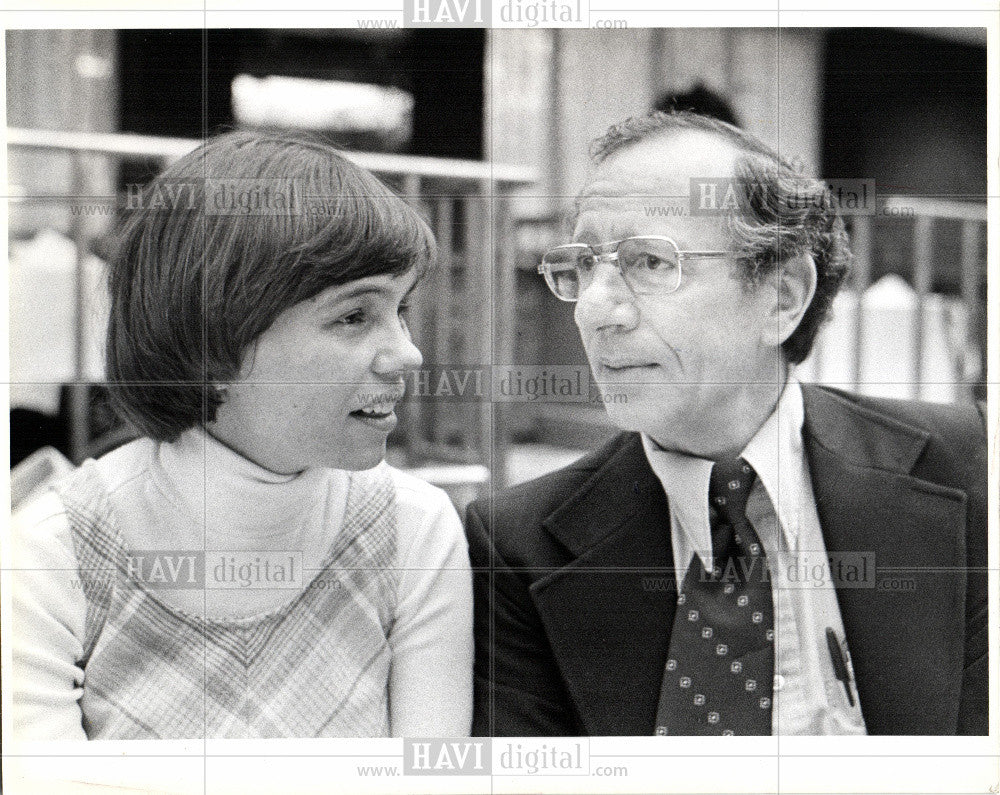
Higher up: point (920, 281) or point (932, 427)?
point (920, 281)

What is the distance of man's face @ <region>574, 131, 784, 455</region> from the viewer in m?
2.66

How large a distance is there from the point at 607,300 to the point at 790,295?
0.47 metres

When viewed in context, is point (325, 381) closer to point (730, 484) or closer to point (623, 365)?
point (623, 365)

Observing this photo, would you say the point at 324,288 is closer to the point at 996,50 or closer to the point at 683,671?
the point at 683,671

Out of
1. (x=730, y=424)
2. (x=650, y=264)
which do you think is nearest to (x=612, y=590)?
(x=730, y=424)

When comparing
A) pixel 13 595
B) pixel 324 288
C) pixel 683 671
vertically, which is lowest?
pixel 683 671

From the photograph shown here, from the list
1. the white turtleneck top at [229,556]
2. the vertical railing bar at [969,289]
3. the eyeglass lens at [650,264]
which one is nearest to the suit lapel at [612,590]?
the white turtleneck top at [229,556]

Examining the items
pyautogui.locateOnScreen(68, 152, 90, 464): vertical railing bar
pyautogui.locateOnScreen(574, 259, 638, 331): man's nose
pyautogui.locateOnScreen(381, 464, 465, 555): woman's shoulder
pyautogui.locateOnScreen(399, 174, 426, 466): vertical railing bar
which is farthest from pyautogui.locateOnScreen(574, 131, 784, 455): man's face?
pyautogui.locateOnScreen(68, 152, 90, 464): vertical railing bar

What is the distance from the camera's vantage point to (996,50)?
280 cm

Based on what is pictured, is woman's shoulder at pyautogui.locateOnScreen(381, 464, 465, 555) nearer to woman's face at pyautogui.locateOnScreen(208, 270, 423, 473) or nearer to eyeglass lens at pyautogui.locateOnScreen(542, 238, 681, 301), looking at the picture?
woman's face at pyautogui.locateOnScreen(208, 270, 423, 473)

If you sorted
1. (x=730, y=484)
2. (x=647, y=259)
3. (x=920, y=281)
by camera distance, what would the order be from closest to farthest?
(x=647, y=259), (x=730, y=484), (x=920, y=281)

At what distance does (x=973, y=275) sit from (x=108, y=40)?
2303mm

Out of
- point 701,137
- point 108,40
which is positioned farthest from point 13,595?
point 701,137

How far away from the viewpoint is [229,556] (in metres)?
2.74
